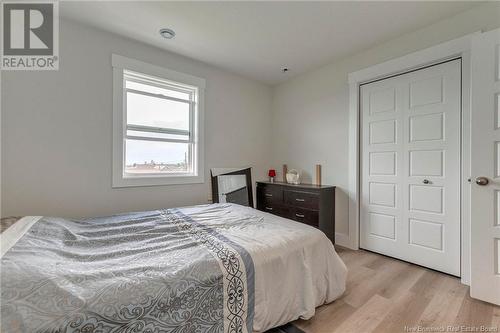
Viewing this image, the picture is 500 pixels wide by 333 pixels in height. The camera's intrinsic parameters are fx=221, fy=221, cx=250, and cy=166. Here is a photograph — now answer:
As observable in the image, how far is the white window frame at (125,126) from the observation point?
2.48 m

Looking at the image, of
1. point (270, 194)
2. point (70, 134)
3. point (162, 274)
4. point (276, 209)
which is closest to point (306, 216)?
point (276, 209)

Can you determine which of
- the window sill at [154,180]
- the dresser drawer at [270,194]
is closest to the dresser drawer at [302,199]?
the dresser drawer at [270,194]

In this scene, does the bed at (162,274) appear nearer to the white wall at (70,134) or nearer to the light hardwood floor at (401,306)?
the light hardwood floor at (401,306)

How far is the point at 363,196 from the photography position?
2.87 metres

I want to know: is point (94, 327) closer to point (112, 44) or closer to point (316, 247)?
point (316, 247)

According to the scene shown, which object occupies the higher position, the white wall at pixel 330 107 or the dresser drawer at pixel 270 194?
the white wall at pixel 330 107

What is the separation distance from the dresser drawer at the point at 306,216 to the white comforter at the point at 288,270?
1.10 metres

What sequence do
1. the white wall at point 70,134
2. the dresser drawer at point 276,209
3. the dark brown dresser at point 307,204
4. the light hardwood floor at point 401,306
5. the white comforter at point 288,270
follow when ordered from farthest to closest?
1. the dresser drawer at point 276,209
2. the dark brown dresser at point 307,204
3. the white wall at point 70,134
4. the light hardwood floor at point 401,306
5. the white comforter at point 288,270

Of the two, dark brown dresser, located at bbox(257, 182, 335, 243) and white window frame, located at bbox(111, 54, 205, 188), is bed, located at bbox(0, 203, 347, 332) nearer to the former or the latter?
white window frame, located at bbox(111, 54, 205, 188)

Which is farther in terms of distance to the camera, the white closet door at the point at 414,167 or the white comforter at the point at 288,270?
the white closet door at the point at 414,167

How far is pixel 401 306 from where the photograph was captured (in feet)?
5.56

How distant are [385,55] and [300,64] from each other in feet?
3.46

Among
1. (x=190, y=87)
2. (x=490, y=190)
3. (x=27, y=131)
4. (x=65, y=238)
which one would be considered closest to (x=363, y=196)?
(x=490, y=190)

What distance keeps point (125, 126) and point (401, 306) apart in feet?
10.3
